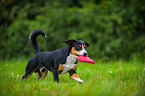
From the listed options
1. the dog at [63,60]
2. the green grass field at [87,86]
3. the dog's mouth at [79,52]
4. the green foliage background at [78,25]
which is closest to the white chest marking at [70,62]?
the dog at [63,60]

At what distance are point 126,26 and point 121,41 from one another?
1.36 meters

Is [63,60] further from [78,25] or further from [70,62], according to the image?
[78,25]

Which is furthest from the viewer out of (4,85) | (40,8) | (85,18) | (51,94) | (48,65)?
(40,8)

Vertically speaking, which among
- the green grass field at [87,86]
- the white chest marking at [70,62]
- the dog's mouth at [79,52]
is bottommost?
the green grass field at [87,86]

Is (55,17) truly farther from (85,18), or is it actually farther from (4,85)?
(4,85)

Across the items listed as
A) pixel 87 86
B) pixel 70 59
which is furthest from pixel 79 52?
pixel 87 86

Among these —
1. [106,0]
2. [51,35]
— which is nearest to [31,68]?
[51,35]

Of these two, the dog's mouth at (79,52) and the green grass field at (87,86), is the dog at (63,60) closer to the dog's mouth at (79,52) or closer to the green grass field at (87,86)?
the dog's mouth at (79,52)

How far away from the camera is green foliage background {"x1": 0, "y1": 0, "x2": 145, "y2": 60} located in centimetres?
1150

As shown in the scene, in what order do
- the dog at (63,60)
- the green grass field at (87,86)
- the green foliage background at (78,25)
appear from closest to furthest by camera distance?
the green grass field at (87,86) → the dog at (63,60) → the green foliage background at (78,25)

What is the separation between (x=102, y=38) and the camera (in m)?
11.9

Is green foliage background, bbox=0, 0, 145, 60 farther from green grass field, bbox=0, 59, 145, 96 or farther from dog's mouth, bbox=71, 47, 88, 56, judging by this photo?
dog's mouth, bbox=71, 47, 88, 56

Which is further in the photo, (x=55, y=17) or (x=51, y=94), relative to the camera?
(x=55, y=17)

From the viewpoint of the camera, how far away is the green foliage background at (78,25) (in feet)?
37.7
